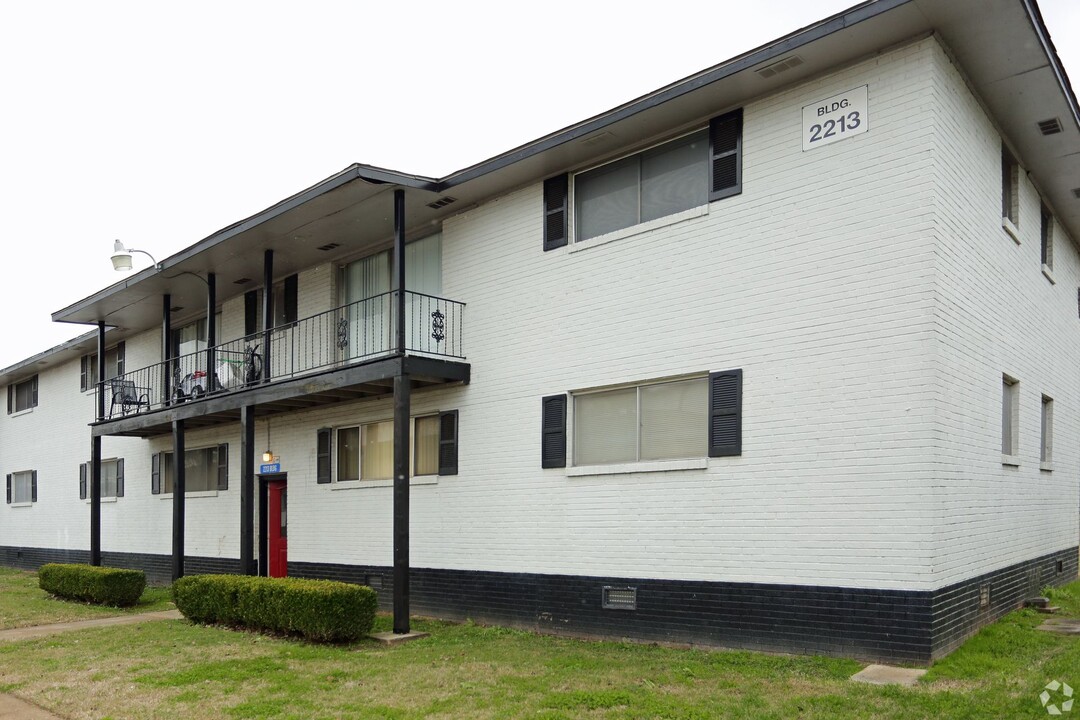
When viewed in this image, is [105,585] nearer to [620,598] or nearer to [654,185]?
[620,598]

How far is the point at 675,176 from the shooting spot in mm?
11703

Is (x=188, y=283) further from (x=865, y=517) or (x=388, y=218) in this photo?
(x=865, y=517)

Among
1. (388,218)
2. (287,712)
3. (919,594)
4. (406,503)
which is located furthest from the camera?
(388,218)

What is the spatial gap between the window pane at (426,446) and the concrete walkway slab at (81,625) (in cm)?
449

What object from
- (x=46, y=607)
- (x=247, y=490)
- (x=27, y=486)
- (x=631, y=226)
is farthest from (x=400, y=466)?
(x=27, y=486)

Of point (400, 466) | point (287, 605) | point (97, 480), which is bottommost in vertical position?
point (287, 605)

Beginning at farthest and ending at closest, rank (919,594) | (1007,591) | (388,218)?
(388,218) → (1007,591) → (919,594)

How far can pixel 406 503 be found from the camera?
41.6 feet

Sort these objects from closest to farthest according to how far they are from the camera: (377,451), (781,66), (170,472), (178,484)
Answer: (781,66), (377,451), (178,484), (170,472)

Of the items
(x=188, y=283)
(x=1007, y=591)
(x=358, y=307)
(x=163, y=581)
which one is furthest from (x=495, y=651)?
(x=163, y=581)

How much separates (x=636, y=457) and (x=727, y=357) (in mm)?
1756

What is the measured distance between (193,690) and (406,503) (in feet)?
13.4

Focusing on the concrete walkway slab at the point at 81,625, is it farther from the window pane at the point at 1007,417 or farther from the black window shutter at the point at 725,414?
the window pane at the point at 1007,417

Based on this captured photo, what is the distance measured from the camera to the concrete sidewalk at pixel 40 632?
8.45 metres
